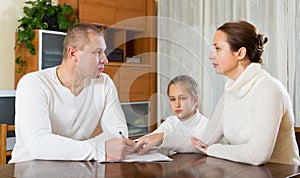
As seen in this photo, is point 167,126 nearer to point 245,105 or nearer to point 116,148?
point 116,148

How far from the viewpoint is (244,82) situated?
1.67m

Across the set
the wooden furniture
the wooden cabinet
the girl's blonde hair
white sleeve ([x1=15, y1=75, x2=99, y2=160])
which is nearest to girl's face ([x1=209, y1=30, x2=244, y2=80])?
the girl's blonde hair

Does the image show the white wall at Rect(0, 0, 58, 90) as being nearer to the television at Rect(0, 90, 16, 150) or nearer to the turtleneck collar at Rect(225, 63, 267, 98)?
the television at Rect(0, 90, 16, 150)

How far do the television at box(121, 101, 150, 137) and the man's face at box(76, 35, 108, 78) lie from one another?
16 centimetres

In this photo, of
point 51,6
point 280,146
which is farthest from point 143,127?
point 51,6

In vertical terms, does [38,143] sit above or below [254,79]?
below

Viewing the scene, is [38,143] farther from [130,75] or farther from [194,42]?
[194,42]

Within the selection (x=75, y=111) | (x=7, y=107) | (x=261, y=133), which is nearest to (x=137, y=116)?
(x=75, y=111)

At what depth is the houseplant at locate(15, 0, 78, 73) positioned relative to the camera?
3123 millimetres

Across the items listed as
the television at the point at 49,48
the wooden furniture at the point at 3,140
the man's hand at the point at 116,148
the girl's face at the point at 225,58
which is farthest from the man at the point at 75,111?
the television at the point at 49,48

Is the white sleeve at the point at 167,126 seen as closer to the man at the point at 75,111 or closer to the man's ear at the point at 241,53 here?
the man at the point at 75,111

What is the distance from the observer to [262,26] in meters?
3.50

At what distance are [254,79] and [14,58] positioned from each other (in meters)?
2.30

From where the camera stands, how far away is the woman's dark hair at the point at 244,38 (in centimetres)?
166
